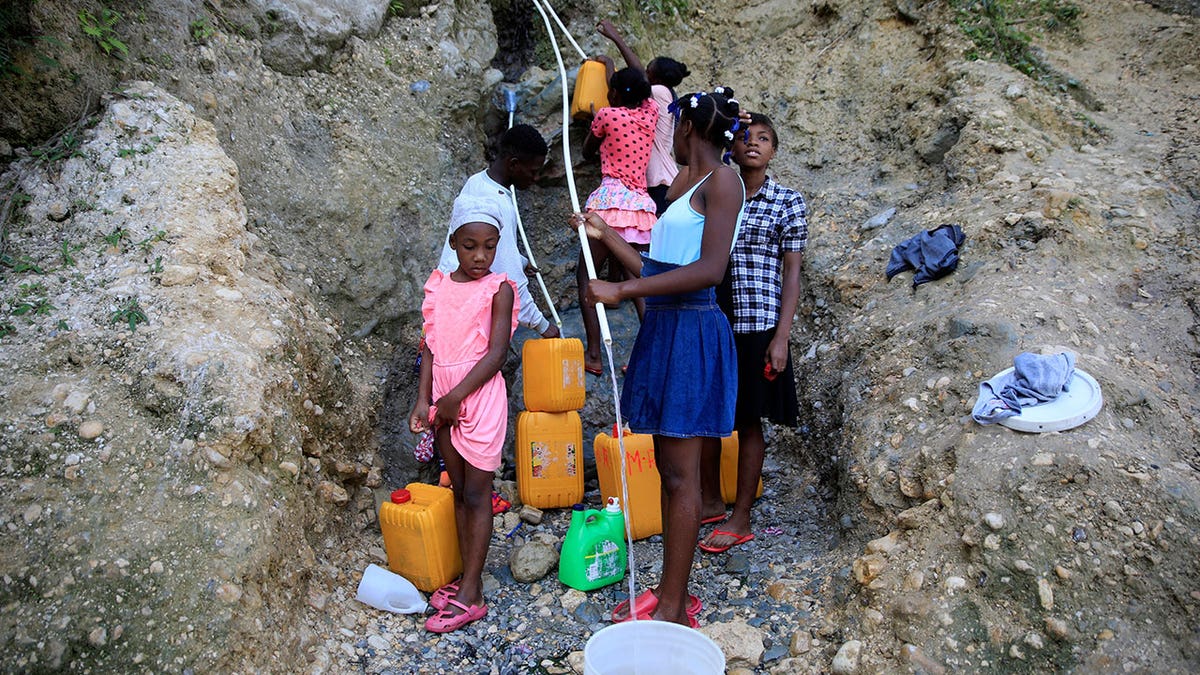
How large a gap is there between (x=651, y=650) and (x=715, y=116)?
186 centimetres

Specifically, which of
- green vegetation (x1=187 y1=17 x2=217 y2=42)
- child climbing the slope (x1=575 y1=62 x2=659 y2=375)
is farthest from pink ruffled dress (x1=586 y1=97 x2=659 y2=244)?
green vegetation (x1=187 y1=17 x2=217 y2=42)

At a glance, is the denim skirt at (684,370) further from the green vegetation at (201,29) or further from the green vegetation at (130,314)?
the green vegetation at (201,29)

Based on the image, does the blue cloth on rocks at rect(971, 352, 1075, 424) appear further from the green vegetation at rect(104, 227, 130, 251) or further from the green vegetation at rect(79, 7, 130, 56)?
the green vegetation at rect(79, 7, 130, 56)

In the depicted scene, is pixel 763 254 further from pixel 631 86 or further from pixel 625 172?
pixel 631 86

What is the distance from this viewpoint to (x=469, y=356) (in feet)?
11.0

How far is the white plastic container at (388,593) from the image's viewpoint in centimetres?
331

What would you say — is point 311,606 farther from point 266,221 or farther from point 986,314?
point 986,314

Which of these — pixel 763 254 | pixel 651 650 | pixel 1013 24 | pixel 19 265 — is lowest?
pixel 651 650

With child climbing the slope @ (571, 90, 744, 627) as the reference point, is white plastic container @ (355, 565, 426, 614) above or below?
below

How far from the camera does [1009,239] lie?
159 inches

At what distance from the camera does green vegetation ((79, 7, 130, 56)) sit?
368 centimetres

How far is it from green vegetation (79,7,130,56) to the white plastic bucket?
3618 mm

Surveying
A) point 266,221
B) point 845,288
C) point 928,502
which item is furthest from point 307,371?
point 845,288

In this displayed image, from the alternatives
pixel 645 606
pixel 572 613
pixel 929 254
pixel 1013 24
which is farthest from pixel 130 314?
pixel 1013 24
